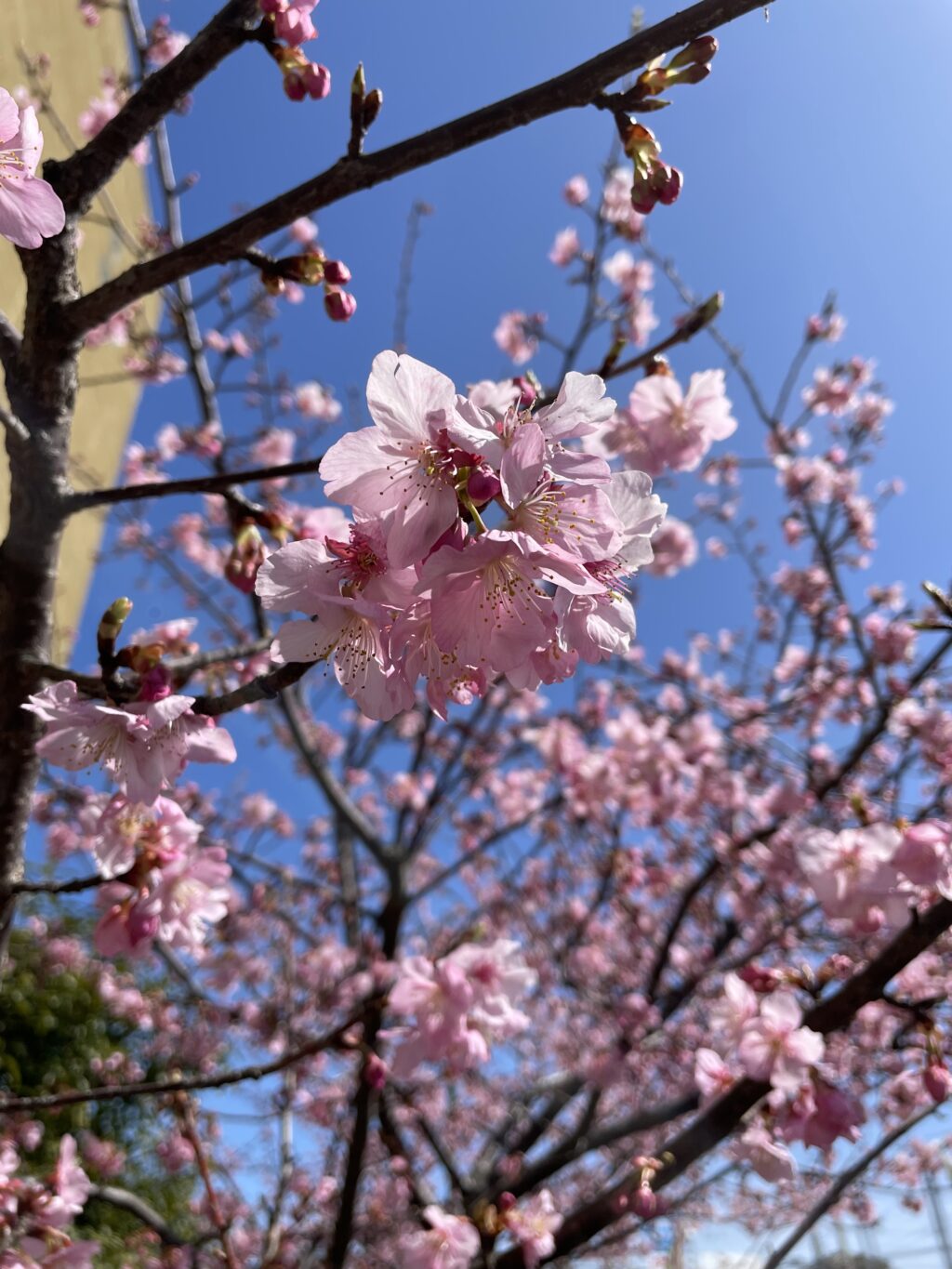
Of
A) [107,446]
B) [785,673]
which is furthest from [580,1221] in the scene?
[107,446]

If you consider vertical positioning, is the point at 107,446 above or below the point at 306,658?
above

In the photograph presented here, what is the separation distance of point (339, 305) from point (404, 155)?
421 mm

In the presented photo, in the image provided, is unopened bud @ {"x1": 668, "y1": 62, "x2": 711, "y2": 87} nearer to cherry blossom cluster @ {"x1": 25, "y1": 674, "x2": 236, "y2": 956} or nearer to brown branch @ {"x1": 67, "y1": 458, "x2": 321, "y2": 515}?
brown branch @ {"x1": 67, "y1": 458, "x2": 321, "y2": 515}

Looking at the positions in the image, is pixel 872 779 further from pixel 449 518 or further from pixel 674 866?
pixel 449 518

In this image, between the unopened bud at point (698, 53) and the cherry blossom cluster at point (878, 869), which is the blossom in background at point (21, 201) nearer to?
the unopened bud at point (698, 53)

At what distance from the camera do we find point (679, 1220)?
757 centimetres

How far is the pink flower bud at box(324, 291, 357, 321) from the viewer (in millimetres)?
1511

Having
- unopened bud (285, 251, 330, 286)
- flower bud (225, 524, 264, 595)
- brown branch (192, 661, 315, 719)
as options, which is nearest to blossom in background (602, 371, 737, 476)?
unopened bud (285, 251, 330, 286)

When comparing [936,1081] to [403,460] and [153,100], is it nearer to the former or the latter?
[403,460]

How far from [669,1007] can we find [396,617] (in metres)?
4.14

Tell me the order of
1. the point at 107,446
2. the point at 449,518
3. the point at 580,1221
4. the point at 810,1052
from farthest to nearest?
1. the point at 107,446
2. the point at 580,1221
3. the point at 810,1052
4. the point at 449,518

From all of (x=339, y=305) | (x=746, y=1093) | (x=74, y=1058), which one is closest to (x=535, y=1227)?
(x=746, y=1093)

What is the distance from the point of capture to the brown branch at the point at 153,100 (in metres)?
1.25

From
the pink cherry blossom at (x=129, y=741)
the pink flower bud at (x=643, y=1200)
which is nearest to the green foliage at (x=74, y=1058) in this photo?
the pink flower bud at (x=643, y=1200)
